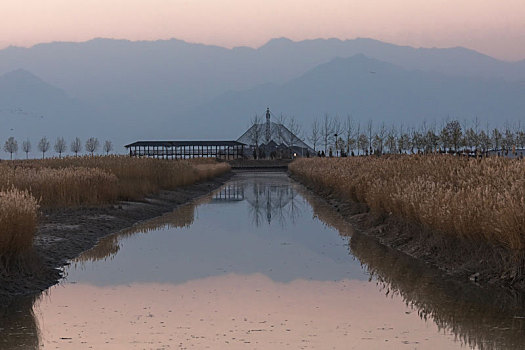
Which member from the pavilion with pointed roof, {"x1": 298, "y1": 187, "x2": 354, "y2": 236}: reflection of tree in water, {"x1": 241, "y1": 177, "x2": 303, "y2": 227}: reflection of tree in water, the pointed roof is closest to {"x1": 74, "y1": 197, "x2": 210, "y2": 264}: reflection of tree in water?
{"x1": 241, "y1": 177, "x2": 303, "y2": 227}: reflection of tree in water

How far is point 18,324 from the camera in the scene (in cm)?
943

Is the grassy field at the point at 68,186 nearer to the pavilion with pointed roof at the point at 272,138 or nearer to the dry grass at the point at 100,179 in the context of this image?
the dry grass at the point at 100,179

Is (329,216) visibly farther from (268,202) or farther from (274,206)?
(268,202)

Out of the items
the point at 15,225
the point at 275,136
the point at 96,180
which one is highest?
the point at 275,136

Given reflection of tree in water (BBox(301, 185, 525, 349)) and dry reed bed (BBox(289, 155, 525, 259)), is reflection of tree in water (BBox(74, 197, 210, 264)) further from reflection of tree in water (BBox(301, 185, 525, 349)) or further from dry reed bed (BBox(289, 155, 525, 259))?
dry reed bed (BBox(289, 155, 525, 259))

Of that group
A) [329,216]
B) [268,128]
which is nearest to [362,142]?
[268,128]

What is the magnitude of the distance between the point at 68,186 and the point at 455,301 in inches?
595

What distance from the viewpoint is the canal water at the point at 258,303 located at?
28.1 ft

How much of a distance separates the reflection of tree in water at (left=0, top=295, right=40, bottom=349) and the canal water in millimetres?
14

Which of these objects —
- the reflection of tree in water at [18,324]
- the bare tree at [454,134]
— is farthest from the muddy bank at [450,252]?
the bare tree at [454,134]

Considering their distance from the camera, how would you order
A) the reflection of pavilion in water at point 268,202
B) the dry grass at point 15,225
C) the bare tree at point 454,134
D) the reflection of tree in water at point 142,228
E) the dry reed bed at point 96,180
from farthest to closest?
the bare tree at point 454,134 < the reflection of pavilion in water at point 268,202 < the dry reed bed at point 96,180 < the reflection of tree in water at point 142,228 < the dry grass at point 15,225

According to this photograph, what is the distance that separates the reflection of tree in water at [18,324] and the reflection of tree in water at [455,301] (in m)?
4.67

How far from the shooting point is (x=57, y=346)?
8320 mm

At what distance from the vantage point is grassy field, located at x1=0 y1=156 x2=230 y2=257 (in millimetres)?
11891
